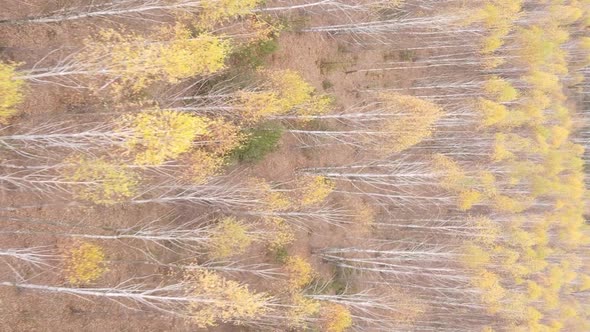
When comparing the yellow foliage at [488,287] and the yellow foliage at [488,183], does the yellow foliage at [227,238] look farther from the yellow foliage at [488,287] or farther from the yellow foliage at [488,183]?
the yellow foliage at [488,183]

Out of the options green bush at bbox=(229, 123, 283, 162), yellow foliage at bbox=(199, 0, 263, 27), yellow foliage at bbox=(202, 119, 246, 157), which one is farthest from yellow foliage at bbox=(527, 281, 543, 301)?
yellow foliage at bbox=(199, 0, 263, 27)

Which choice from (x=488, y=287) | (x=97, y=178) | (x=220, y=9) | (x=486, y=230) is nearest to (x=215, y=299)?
(x=97, y=178)

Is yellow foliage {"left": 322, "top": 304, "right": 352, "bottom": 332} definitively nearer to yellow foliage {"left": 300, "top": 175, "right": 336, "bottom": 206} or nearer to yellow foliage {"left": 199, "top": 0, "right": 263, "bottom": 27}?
yellow foliage {"left": 300, "top": 175, "right": 336, "bottom": 206}

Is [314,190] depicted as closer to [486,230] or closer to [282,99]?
[282,99]

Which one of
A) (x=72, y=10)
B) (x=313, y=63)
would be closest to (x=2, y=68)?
(x=72, y=10)

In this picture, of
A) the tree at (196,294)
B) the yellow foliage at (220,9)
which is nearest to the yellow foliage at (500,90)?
the yellow foliage at (220,9)

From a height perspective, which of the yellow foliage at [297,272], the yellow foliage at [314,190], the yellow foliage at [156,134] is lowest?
the yellow foliage at [297,272]
